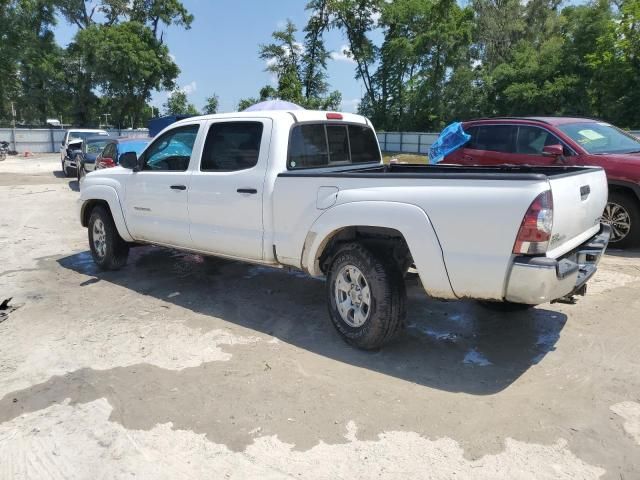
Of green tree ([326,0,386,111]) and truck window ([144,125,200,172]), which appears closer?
truck window ([144,125,200,172])

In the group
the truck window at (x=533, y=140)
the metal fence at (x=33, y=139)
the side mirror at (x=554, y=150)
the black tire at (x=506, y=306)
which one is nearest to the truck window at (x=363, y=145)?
the black tire at (x=506, y=306)

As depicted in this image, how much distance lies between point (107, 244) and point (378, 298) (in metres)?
4.15

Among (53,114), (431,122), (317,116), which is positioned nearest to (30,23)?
(53,114)

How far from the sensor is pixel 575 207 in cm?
378

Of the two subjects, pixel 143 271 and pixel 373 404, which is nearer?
pixel 373 404

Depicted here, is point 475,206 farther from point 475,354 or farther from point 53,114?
point 53,114

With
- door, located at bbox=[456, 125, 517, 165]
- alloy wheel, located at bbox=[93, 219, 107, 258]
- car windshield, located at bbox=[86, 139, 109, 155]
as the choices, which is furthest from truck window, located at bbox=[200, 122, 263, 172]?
car windshield, located at bbox=[86, 139, 109, 155]

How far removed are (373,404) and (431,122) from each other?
136 feet

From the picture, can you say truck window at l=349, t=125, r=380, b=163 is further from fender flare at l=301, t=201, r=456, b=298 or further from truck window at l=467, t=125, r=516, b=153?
truck window at l=467, t=125, r=516, b=153

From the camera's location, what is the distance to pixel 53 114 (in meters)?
47.0

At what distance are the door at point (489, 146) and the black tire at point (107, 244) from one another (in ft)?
18.2

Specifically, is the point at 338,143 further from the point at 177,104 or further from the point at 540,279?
the point at 177,104

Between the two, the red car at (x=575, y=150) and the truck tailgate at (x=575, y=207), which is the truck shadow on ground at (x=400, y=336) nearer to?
the truck tailgate at (x=575, y=207)

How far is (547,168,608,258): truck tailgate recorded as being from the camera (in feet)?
11.5
